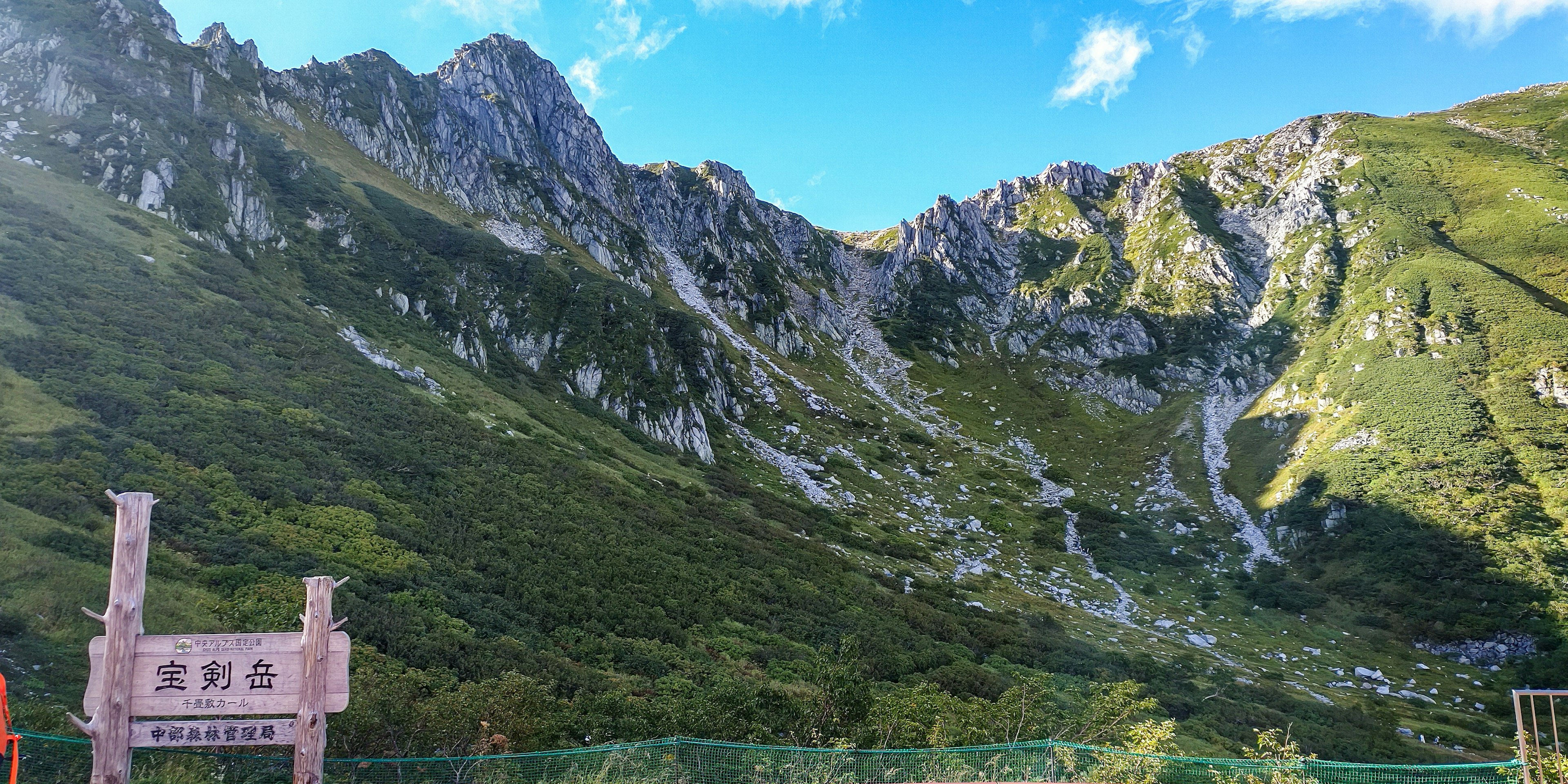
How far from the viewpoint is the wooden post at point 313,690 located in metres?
8.48

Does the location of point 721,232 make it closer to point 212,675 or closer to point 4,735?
point 212,675

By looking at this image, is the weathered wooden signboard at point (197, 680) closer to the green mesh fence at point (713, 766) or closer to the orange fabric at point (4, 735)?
the orange fabric at point (4, 735)

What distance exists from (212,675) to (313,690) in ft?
3.89

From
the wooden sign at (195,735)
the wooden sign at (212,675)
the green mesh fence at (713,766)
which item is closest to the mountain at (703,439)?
the green mesh fence at (713,766)

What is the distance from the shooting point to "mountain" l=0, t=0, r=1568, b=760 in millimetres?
22375

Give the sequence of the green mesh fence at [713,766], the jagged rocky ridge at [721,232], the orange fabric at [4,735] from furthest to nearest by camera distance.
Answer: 1. the jagged rocky ridge at [721,232]
2. the green mesh fence at [713,766]
3. the orange fabric at [4,735]

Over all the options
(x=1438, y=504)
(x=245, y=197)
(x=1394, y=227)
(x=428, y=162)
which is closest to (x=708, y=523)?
(x=245, y=197)

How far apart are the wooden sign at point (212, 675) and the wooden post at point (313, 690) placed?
0.27ft

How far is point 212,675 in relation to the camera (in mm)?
8328

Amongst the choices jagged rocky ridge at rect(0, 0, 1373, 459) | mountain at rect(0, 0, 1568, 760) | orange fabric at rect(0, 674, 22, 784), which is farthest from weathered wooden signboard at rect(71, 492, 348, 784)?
jagged rocky ridge at rect(0, 0, 1373, 459)

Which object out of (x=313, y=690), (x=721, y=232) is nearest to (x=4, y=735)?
(x=313, y=690)

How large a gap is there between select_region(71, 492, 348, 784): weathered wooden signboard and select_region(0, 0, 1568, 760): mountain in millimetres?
6250

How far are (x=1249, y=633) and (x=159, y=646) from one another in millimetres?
62605

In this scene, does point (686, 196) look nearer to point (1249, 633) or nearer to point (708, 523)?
point (708, 523)
